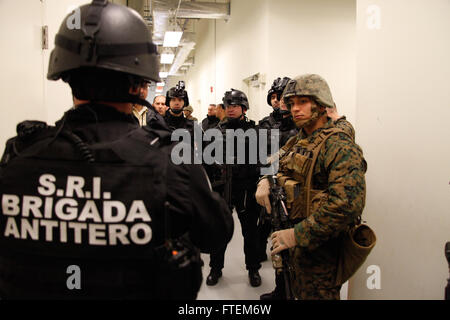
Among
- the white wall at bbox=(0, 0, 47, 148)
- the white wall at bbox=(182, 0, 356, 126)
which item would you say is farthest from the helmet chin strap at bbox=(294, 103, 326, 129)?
the white wall at bbox=(182, 0, 356, 126)

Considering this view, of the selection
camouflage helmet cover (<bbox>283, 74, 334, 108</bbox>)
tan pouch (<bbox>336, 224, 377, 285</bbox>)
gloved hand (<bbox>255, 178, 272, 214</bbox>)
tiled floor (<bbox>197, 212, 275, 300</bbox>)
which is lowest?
tiled floor (<bbox>197, 212, 275, 300</bbox>)

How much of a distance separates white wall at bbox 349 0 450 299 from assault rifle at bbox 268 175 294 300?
0.84m

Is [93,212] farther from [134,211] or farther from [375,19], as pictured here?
[375,19]

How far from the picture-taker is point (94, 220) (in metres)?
0.90

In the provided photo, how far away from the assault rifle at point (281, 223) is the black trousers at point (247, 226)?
4.14 feet

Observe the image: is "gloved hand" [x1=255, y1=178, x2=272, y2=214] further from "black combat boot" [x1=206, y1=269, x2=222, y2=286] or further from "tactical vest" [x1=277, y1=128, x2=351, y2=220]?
"black combat boot" [x1=206, y1=269, x2=222, y2=286]

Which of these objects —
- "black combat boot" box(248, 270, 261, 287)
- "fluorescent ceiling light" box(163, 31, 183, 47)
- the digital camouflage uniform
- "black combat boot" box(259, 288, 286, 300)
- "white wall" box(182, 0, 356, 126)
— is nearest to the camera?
the digital camouflage uniform

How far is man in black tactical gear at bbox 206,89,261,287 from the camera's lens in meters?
3.15

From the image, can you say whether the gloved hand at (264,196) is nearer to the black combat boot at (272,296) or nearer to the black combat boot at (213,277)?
the black combat boot at (272,296)

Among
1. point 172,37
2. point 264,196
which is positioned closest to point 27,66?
point 264,196

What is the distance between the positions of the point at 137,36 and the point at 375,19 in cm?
189

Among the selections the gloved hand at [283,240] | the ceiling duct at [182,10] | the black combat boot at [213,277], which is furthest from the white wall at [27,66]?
the ceiling duct at [182,10]

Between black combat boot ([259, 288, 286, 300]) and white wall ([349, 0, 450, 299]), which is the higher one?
white wall ([349, 0, 450, 299])

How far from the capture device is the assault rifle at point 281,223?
1845 mm
